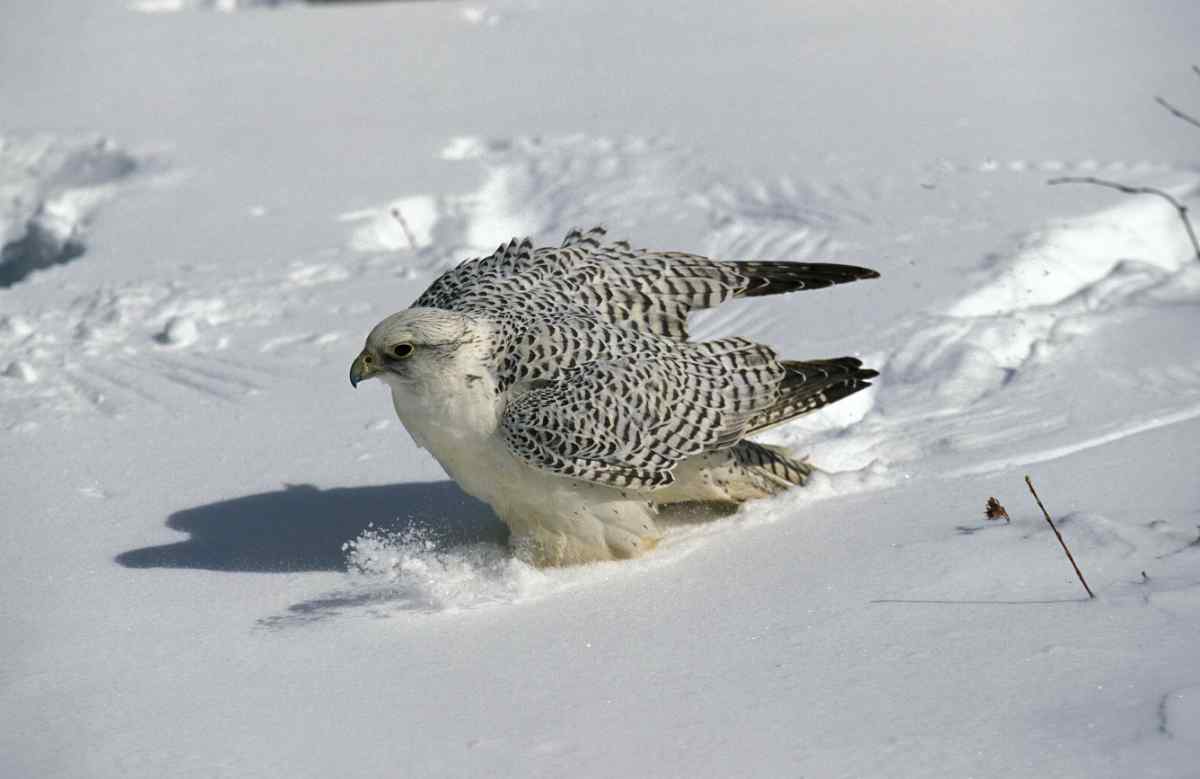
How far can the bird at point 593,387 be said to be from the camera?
172 inches

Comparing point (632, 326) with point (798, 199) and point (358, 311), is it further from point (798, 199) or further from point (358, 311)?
point (798, 199)

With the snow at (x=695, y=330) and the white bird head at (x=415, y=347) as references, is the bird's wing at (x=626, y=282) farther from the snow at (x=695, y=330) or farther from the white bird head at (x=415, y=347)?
the snow at (x=695, y=330)

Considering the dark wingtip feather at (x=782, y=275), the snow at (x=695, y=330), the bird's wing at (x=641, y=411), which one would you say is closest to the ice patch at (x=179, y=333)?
the snow at (x=695, y=330)

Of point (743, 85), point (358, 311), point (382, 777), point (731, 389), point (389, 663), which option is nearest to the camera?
point (382, 777)

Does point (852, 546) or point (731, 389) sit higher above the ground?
point (731, 389)

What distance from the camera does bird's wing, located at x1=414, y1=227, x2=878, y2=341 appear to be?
4.75 m

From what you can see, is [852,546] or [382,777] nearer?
[382,777]

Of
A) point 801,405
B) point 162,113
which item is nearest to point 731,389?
point 801,405

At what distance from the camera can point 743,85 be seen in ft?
28.8

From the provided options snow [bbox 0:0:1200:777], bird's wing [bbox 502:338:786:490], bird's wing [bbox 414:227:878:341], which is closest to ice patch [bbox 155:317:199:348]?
snow [bbox 0:0:1200:777]

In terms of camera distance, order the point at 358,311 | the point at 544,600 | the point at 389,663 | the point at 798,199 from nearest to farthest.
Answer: the point at 389,663 → the point at 544,600 → the point at 358,311 → the point at 798,199

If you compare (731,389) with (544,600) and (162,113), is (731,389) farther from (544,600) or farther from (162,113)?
(162,113)

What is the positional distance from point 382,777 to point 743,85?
6161 mm

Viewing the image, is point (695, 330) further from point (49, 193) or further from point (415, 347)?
point (49, 193)
